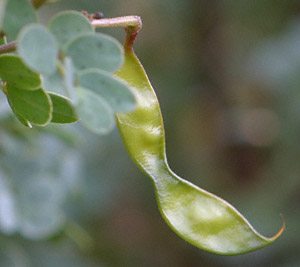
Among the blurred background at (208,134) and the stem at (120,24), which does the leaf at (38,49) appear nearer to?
the stem at (120,24)

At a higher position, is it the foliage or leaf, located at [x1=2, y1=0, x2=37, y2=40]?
leaf, located at [x1=2, y1=0, x2=37, y2=40]

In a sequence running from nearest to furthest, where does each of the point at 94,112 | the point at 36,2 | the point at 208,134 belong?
1. the point at 94,112
2. the point at 36,2
3. the point at 208,134

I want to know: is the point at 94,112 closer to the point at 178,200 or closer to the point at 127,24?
the point at 127,24

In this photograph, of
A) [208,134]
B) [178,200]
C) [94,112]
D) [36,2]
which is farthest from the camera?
[208,134]

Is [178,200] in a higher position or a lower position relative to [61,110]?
lower

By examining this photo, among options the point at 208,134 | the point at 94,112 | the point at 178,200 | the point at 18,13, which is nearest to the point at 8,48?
the point at 18,13

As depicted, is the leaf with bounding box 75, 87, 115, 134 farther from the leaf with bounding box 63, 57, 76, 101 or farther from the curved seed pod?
the curved seed pod

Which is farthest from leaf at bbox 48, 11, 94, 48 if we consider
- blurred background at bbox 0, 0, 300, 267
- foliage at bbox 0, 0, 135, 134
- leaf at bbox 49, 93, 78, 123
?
blurred background at bbox 0, 0, 300, 267
